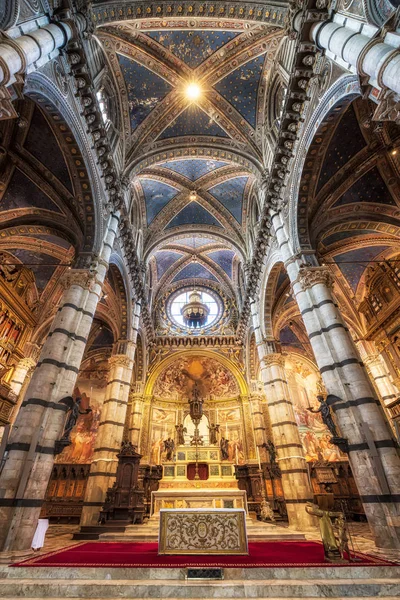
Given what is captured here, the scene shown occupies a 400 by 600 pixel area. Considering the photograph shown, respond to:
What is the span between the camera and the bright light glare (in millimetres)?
12709

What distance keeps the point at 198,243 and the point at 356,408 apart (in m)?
16.2

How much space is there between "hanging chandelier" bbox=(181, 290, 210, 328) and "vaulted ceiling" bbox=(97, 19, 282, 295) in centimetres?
453

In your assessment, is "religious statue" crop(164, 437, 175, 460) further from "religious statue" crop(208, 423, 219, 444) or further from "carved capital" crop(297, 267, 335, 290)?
"carved capital" crop(297, 267, 335, 290)

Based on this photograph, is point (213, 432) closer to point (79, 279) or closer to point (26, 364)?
point (26, 364)

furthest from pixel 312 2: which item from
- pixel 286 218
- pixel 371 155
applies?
pixel 286 218

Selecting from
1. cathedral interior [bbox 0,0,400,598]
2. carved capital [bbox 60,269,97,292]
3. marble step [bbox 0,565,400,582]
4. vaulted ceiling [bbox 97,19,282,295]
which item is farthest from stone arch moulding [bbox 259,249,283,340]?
marble step [bbox 0,565,400,582]

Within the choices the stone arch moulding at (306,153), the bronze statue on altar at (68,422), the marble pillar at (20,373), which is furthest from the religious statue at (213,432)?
the stone arch moulding at (306,153)

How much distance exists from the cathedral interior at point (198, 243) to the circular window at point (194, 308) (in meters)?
0.36

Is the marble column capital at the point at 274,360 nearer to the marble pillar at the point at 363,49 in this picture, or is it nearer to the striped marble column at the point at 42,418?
the striped marble column at the point at 42,418

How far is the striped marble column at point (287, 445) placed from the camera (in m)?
9.73

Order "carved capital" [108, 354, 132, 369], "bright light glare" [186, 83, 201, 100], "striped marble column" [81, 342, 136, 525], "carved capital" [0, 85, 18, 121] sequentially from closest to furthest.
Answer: "carved capital" [0, 85, 18, 121], "striped marble column" [81, 342, 136, 525], "bright light glare" [186, 83, 201, 100], "carved capital" [108, 354, 132, 369]

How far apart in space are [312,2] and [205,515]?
40.5 feet

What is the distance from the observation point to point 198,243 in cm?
2119

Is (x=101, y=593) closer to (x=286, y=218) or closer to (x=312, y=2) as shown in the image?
(x=286, y=218)
